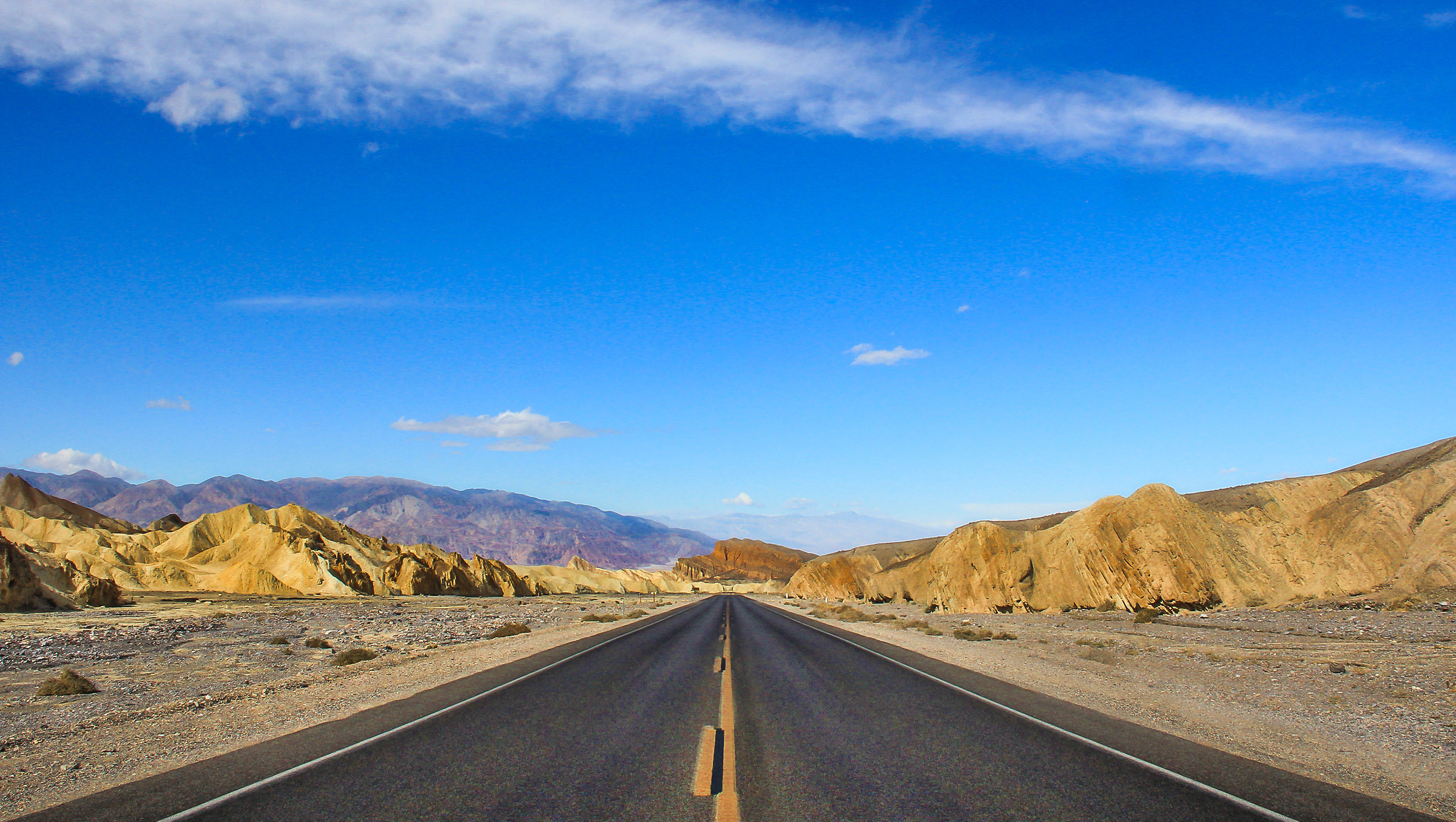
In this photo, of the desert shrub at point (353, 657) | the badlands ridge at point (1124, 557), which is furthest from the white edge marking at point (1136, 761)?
the badlands ridge at point (1124, 557)

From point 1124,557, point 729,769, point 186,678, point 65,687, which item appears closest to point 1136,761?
point 729,769

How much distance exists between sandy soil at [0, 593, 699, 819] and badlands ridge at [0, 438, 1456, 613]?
2080cm

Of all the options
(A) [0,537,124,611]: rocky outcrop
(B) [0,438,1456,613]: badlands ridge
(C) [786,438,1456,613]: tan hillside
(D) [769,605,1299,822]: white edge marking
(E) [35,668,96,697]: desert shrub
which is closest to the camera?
(D) [769,605,1299,822]: white edge marking

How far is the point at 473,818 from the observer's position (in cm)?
598

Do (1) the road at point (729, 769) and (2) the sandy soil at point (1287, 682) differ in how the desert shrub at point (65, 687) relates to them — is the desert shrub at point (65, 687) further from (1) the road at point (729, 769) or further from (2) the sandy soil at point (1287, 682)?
(2) the sandy soil at point (1287, 682)

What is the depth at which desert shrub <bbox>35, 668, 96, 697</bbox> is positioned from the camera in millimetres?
15719

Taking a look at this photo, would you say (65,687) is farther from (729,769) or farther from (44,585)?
(44,585)

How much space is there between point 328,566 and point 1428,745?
324 feet

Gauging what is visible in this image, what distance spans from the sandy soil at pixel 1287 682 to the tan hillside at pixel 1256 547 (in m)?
7.44

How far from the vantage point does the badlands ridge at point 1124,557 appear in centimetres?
3941

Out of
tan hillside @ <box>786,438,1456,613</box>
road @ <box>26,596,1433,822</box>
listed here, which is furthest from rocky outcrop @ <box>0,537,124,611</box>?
tan hillside @ <box>786,438,1456,613</box>

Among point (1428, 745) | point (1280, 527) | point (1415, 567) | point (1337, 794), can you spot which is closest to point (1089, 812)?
point (1337, 794)

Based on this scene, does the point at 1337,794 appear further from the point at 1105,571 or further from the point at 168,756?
the point at 1105,571

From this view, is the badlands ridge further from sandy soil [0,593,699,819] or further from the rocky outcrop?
sandy soil [0,593,699,819]
